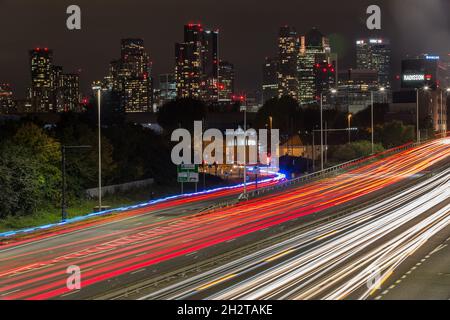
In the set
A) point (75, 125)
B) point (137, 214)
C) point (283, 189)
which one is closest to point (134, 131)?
point (75, 125)

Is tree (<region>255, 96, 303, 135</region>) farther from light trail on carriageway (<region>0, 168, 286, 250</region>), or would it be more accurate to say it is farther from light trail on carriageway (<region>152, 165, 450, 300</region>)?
light trail on carriageway (<region>152, 165, 450, 300</region>)

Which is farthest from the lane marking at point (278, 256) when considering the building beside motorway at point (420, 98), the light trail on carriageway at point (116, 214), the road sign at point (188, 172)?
the building beside motorway at point (420, 98)

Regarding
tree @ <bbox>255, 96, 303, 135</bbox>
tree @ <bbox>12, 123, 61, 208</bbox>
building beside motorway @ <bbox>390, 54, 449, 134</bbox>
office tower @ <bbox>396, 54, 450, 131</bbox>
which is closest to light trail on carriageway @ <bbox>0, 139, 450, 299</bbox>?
tree @ <bbox>12, 123, 61, 208</bbox>

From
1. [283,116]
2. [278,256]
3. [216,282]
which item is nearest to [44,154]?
[278,256]
